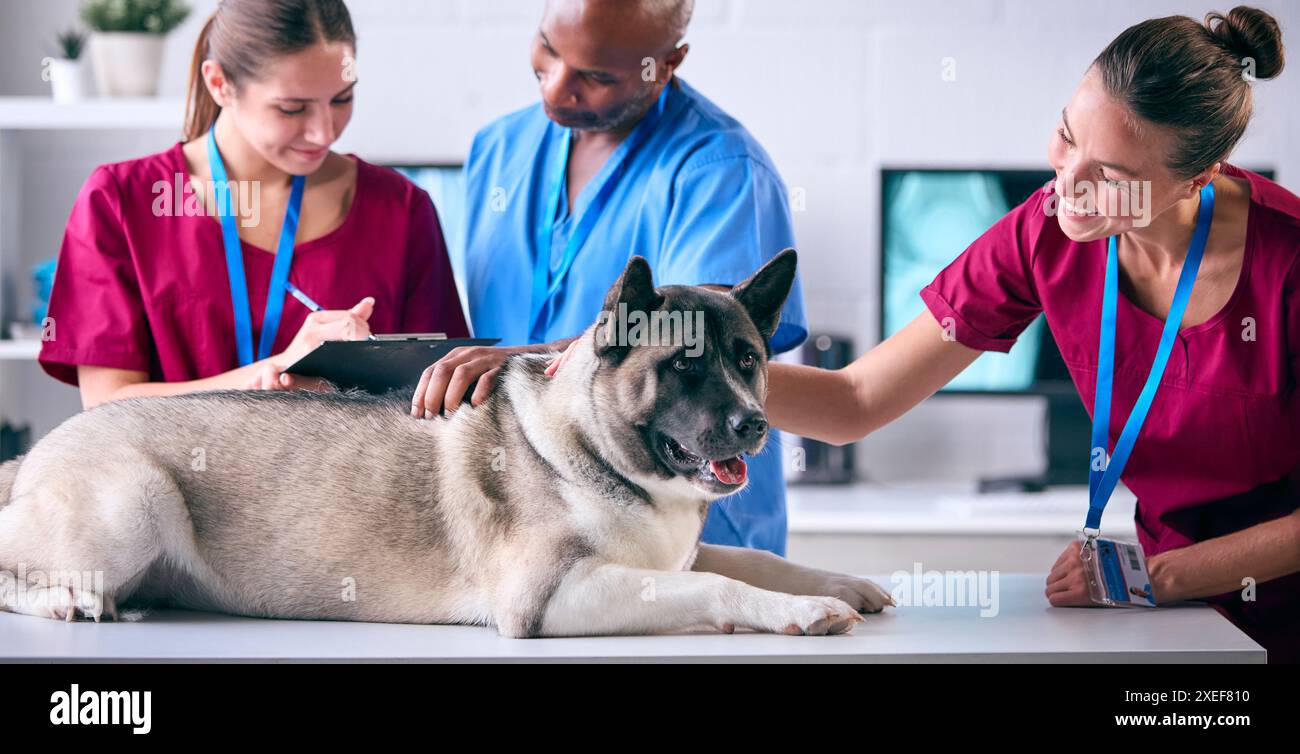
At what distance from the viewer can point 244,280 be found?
2.00 m

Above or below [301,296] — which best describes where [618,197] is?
above

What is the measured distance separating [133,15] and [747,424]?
281cm

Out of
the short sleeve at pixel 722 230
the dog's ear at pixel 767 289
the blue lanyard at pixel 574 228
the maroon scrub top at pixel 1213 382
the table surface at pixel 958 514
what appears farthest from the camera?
the table surface at pixel 958 514

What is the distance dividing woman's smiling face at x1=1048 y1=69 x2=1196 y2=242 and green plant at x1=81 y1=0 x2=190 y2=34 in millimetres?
2746

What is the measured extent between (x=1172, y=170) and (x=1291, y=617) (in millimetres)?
645

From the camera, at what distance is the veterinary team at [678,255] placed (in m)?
1.60

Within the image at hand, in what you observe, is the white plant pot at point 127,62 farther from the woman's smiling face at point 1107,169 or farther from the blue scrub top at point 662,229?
the woman's smiling face at point 1107,169

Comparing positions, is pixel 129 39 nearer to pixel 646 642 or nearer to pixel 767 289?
pixel 767 289

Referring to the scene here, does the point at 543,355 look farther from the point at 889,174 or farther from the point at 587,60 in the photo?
the point at 889,174

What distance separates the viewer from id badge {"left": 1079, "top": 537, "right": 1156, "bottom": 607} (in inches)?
63.2

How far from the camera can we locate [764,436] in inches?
54.3

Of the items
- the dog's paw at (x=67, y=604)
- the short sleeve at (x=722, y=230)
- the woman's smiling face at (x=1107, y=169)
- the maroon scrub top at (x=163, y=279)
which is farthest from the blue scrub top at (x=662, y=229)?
the dog's paw at (x=67, y=604)

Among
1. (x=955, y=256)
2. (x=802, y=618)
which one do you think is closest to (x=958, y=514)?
(x=955, y=256)

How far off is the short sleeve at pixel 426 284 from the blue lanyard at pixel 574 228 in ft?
0.51
